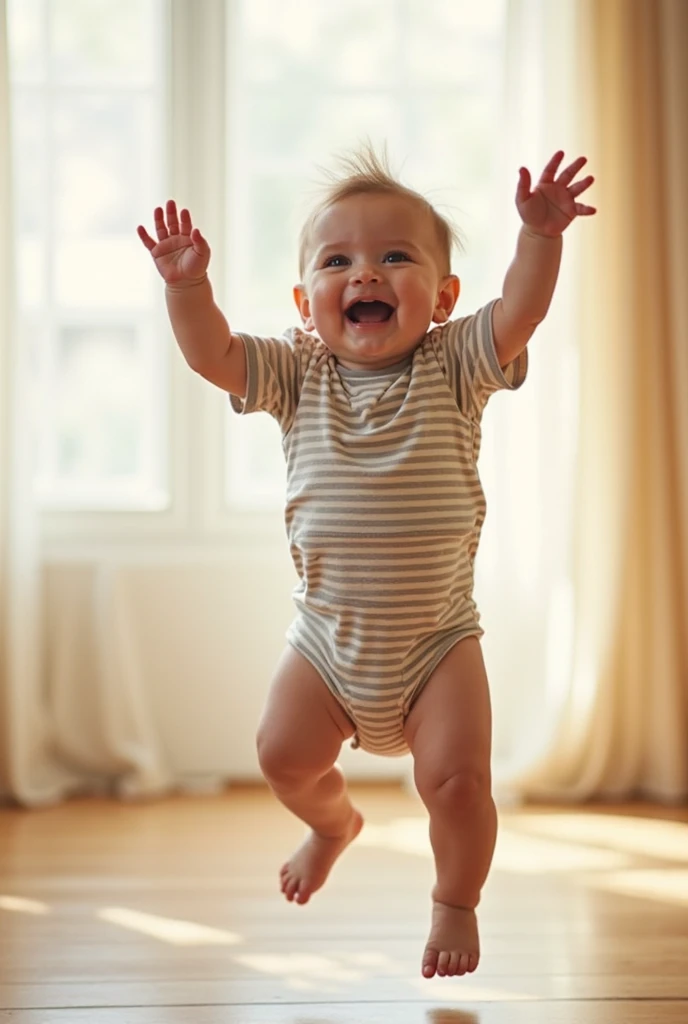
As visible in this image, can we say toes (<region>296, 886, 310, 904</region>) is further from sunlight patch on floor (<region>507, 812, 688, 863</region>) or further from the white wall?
the white wall

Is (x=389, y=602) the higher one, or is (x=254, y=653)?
(x=389, y=602)

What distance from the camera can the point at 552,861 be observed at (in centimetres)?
239

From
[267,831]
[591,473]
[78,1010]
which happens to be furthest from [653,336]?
[78,1010]

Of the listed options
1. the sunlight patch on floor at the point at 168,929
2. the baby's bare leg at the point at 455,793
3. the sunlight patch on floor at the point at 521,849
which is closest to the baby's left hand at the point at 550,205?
the baby's bare leg at the point at 455,793

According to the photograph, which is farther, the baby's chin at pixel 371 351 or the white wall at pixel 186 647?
the white wall at pixel 186 647

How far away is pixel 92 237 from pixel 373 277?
1693 mm

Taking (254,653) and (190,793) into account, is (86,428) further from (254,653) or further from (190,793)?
(190,793)

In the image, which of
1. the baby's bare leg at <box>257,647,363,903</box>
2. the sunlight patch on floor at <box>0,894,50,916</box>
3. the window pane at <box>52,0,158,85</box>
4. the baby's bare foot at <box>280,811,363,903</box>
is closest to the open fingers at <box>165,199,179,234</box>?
the baby's bare leg at <box>257,647,363,903</box>

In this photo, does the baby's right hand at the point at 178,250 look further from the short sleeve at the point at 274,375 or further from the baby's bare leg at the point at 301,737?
the baby's bare leg at the point at 301,737

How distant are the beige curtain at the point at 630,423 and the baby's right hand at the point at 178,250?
4.68 feet

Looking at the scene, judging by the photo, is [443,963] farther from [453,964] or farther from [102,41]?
[102,41]

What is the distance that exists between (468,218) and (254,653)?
116cm

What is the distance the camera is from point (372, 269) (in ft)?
5.23

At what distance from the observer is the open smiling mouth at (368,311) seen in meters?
1.62
